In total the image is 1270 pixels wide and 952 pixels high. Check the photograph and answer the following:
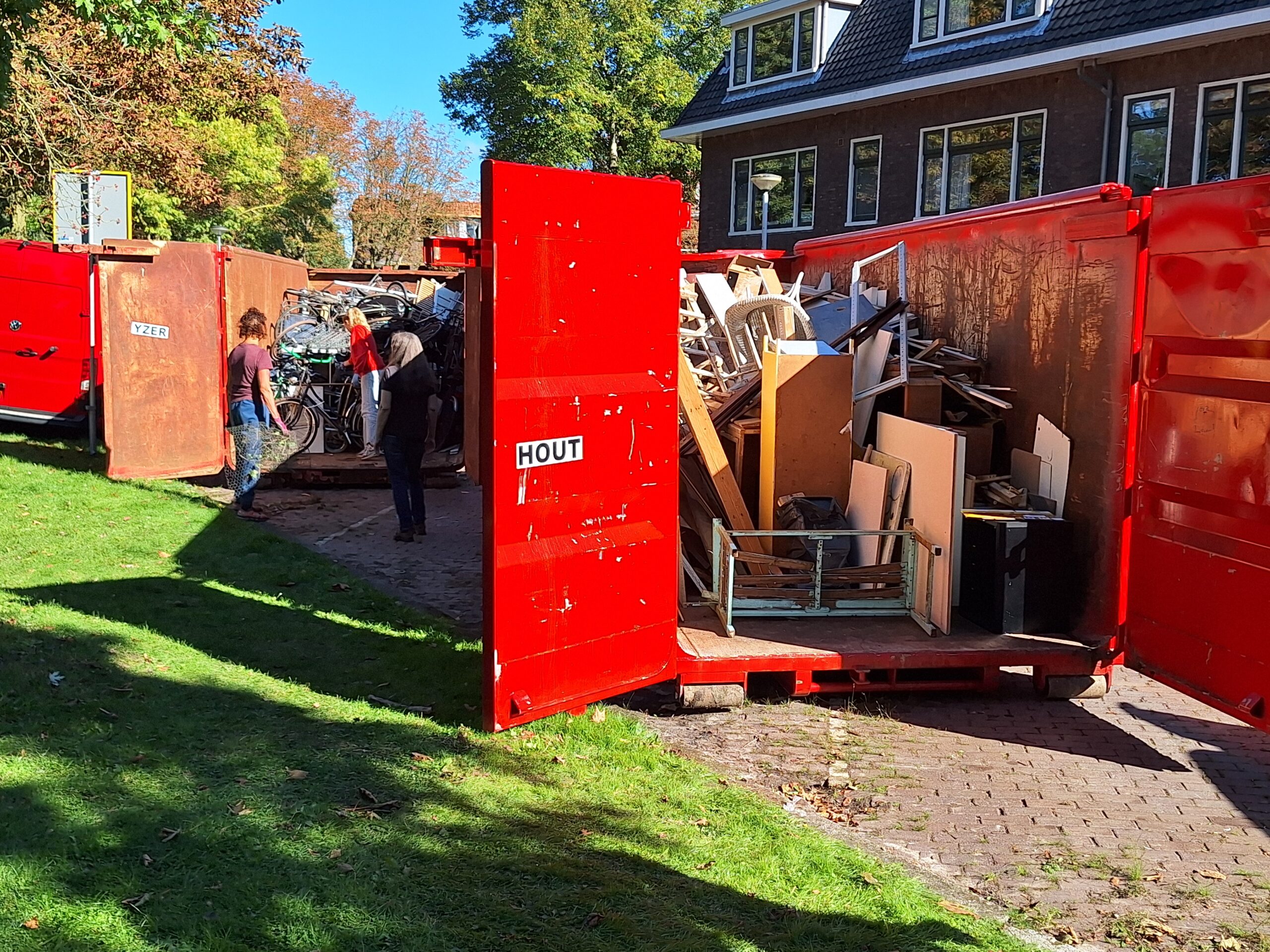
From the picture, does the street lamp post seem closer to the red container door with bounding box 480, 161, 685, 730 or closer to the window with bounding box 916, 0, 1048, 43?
the window with bounding box 916, 0, 1048, 43

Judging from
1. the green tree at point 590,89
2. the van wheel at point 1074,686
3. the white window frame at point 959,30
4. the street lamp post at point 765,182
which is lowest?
the van wheel at point 1074,686

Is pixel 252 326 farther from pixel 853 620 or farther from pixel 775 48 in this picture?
pixel 775 48

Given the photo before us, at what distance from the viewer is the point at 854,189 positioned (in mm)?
23922

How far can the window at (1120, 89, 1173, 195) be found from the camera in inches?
691

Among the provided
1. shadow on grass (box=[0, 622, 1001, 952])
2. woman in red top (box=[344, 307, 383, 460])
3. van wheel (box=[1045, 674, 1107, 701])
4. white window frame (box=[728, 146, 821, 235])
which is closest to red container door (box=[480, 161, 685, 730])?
shadow on grass (box=[0, 622, 1001, 952])

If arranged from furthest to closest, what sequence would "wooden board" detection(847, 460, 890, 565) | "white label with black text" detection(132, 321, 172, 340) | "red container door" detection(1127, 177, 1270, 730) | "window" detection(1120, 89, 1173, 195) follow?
"window" detection(1120, 89, 1173, 195), "white label with black text" detection(132, 321, 172, 340), "wooden board" detection(847, 460, 890, 565), "red container door" detection(1127, 177, 1270, 730)

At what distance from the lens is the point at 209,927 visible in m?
3.47

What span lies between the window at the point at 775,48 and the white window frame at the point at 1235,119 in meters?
9.58

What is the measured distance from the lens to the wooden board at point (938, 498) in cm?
653

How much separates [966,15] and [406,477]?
15.8 m

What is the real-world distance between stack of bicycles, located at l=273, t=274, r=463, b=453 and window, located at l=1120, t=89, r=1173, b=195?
1078 centimetres

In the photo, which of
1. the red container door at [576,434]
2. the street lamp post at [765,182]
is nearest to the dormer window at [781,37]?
the street lamp post at [765,182]

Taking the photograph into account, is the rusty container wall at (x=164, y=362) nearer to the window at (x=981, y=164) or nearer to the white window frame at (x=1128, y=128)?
the window at (x=981, y=164)

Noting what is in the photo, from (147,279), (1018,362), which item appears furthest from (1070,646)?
(147,279)
